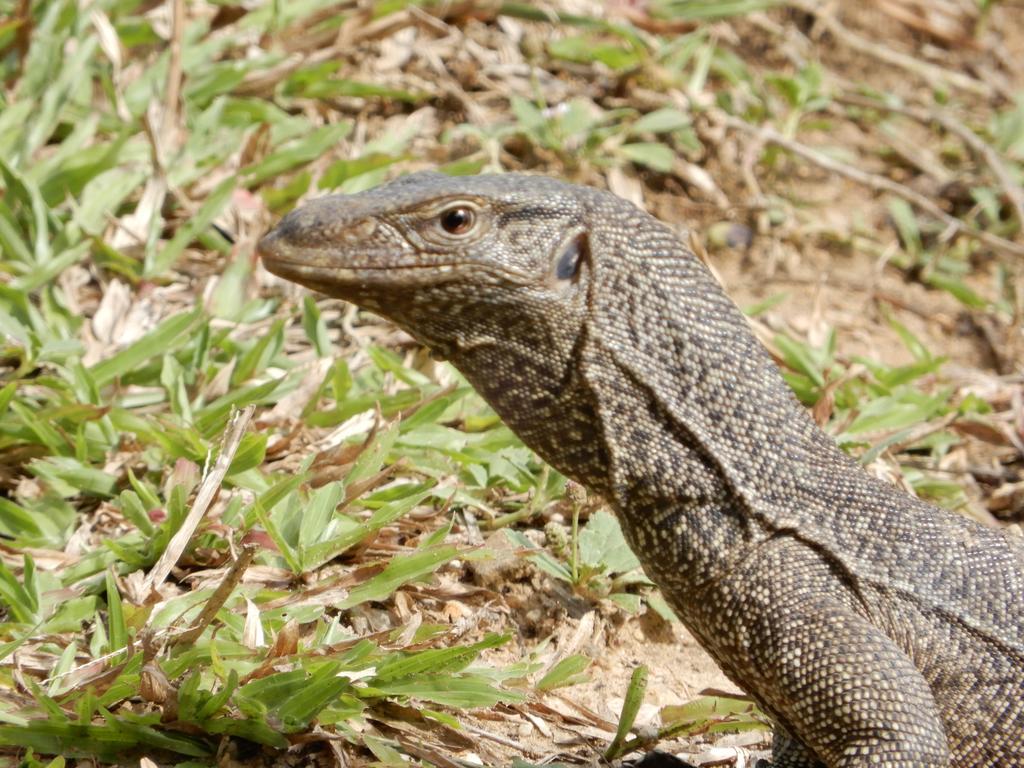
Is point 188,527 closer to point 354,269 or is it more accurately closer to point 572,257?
point 354,269

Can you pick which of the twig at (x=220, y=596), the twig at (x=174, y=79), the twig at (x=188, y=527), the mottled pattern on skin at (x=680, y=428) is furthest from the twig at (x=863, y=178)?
the twig at (x=220, y=596)

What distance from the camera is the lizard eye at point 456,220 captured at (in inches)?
146

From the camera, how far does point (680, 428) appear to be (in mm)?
3736

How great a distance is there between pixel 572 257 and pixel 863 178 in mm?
4200

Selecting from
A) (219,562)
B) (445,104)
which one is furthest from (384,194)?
(445,104)

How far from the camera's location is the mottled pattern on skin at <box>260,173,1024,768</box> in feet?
12.1

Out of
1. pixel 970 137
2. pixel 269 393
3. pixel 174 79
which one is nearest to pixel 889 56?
pixel 970 137

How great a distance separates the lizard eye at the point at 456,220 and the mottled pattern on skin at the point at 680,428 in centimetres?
1

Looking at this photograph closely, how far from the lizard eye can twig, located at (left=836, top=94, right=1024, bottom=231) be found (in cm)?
482

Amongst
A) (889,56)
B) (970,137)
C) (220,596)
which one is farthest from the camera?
(889,56)

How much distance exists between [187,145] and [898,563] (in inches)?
151

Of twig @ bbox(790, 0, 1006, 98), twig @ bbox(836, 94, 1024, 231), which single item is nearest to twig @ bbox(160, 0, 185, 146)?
twig @ bbox(836, 94, 1024, 231)

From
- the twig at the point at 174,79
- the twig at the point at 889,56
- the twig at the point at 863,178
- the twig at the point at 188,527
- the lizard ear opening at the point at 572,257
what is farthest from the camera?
the twig at the point at 889,56

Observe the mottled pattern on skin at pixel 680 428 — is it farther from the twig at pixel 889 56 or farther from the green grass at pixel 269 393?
the twig at pixel 889 56
